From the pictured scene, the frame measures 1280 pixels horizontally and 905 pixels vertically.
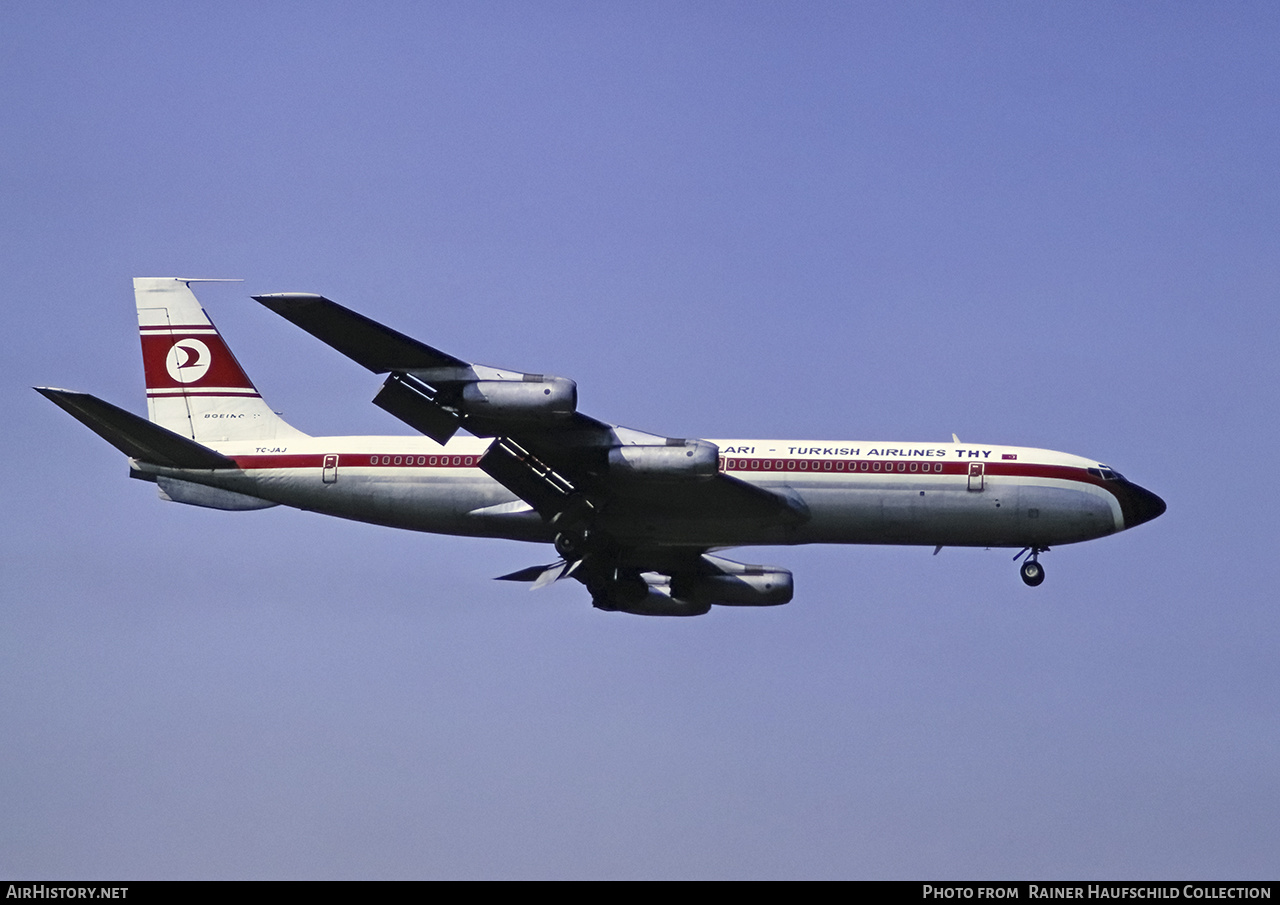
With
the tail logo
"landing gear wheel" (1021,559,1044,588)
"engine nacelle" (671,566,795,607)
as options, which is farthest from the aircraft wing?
the tail logo

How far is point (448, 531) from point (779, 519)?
9394 millimetres

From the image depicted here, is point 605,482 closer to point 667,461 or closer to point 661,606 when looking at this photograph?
point 667,461

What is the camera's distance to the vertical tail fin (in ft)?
165

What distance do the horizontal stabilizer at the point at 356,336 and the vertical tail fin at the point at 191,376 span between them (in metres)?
9.53

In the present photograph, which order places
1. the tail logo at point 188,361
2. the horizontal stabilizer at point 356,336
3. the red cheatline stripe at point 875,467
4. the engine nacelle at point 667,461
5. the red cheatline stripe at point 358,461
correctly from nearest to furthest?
the horizontal stabilizer at point 356,336
the engine nacelle at point 667,461
the red cheatline stripe at point 875,467
the red cheatline stripe at point 358,461
the tail logo at point 188,361

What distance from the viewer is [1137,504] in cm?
4638

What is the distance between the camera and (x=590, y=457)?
143ft

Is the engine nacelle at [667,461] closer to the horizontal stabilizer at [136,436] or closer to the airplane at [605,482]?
the airplane at [605,482]

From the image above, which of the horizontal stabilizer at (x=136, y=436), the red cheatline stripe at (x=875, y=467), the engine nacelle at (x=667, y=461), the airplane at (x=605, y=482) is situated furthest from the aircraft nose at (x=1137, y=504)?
the horizontal stabilizer at (x=136, y=436)

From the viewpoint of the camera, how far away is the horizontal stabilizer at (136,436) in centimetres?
4325
